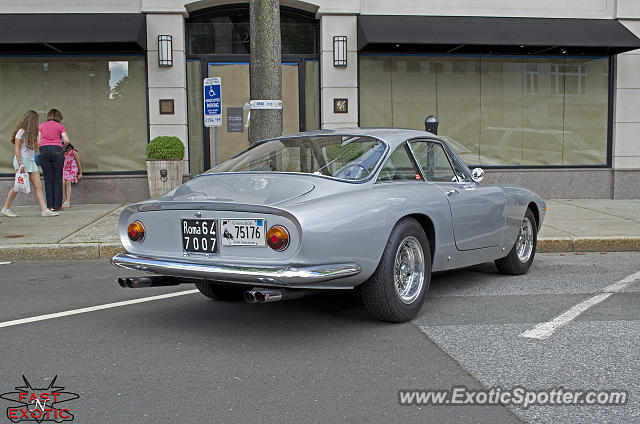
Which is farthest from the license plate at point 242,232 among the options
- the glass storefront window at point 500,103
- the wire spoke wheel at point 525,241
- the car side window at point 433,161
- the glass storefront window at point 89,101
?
the glass storefront window at point 500,103

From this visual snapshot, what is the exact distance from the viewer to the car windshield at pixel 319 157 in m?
5.15

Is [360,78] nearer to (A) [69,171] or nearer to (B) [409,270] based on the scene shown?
(A) [69,171]

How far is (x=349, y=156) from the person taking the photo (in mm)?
5324

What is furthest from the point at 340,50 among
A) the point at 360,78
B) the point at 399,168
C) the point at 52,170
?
the point at 399,168

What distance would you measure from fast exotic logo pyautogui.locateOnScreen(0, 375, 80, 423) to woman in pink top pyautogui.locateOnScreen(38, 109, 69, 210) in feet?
27.3

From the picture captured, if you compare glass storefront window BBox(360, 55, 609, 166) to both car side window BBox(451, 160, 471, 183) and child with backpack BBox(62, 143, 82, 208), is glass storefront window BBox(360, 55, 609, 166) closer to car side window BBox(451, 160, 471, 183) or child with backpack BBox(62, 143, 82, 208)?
Result: child with backpack BBox(62, 143, 82, 208)

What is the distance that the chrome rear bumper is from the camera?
4.30 m

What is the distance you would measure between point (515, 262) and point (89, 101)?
9366mm

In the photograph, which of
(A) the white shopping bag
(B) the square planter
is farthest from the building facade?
(A) the white shopping bag

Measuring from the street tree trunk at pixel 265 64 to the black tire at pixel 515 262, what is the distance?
3750mm

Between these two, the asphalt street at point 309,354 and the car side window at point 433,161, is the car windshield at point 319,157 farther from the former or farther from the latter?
the asphalt street at point 309,354

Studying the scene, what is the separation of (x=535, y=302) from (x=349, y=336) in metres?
1.90

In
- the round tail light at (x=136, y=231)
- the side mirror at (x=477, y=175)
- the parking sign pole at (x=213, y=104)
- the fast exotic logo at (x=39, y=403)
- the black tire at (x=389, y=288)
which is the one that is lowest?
the fast exotic logo at (x=39, y=403)

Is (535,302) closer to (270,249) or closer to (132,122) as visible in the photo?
(270,249)
